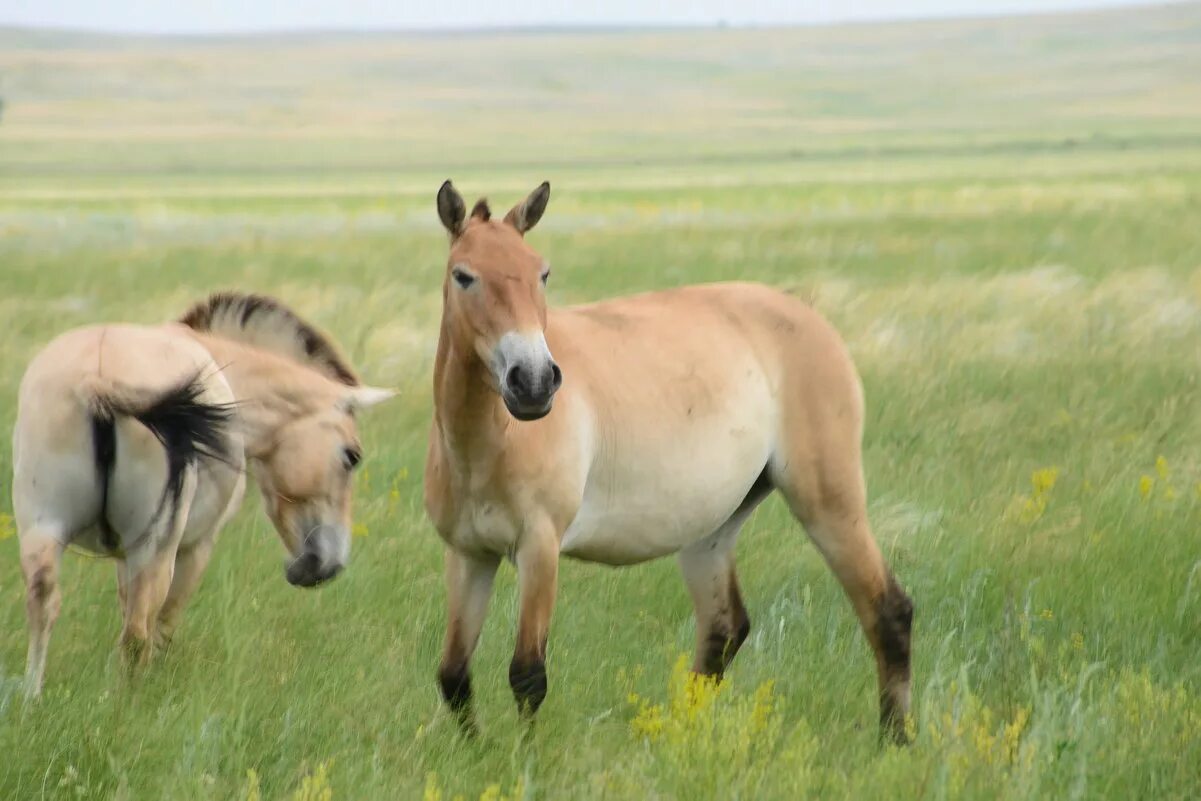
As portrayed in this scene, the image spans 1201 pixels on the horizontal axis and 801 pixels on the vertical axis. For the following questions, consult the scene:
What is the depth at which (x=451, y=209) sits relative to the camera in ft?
14.5

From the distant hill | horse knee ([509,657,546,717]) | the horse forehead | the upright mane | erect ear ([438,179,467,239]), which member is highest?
erect ear ([438,179,467,239])

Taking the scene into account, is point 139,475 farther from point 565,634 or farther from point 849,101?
point 849,101

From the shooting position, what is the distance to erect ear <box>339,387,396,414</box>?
528 cm

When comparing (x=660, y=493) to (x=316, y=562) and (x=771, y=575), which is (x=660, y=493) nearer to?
(x=316, y=562)

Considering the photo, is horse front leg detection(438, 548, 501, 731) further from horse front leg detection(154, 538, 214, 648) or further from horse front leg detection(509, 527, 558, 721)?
horse front leg detection(154, 538, 214, 648)

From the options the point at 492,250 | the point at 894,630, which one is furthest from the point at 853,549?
the point at 492,250

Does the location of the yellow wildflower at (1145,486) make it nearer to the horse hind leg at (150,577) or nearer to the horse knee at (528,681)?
the horse knee at (528,681)

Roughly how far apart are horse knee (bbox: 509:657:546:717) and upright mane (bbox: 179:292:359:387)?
160 centimetres

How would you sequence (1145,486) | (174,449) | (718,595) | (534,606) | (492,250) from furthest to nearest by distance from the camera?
(1145,486)
(718,595)
(174,449)
(534,606)
(492,250)

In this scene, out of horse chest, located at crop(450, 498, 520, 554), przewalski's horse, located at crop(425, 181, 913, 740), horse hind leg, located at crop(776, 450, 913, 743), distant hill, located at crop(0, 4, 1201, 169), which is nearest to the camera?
przewalski's horse, located at crop(425, 181, 913, 740)

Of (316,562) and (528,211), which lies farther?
(316,562)

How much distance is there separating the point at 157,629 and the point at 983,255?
15412 mm

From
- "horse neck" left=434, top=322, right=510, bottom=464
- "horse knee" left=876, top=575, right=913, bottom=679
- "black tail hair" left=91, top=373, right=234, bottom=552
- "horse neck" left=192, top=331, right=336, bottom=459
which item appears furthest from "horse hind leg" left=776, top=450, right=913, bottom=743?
"black tail hair" left=91, top=373, right=234, bottom=552

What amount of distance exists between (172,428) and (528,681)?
4.19ft
